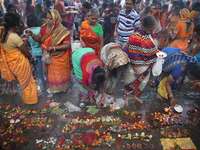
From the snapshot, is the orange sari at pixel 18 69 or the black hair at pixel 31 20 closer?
the orange sari at pixel 18 69

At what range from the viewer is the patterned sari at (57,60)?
133 inches

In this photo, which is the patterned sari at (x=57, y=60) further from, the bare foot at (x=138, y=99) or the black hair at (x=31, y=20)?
the bare foot at (x=138, y=99)

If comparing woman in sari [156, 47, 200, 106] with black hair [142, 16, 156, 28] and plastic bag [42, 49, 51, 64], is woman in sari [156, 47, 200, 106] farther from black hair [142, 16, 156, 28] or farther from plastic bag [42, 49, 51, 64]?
plastic bag [42, 49, 51, 64]

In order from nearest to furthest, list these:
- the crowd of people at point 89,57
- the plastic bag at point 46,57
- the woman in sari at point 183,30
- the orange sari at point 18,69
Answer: the crowd of people at point 89,57
the orange sari at point 18,69
the plastic bag at point 46,57
the woman in sari at point 183,30

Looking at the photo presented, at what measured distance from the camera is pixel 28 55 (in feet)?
10.8

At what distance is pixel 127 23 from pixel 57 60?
216 centimetres

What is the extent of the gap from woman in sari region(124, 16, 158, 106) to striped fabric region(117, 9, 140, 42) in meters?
1.02

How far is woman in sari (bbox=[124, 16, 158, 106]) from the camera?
9.86 feet

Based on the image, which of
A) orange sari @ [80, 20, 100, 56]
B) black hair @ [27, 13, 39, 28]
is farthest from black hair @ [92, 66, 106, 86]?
black hair @ [27, 13, 39, 28]

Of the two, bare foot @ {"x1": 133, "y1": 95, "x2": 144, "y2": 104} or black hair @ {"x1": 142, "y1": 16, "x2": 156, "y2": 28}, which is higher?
black hair @ {"x1": 142, "y1": 16, "x2": 156, "y2": 28}

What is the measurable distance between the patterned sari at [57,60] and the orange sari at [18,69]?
1.62ft

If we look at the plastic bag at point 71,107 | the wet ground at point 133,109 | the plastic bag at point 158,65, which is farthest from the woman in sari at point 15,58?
the plastic bag at point 158,65

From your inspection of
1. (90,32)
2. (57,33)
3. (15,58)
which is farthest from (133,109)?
(15,58)

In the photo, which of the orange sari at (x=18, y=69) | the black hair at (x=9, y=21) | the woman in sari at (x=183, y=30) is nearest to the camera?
the black hair at (x=9, y=21)
